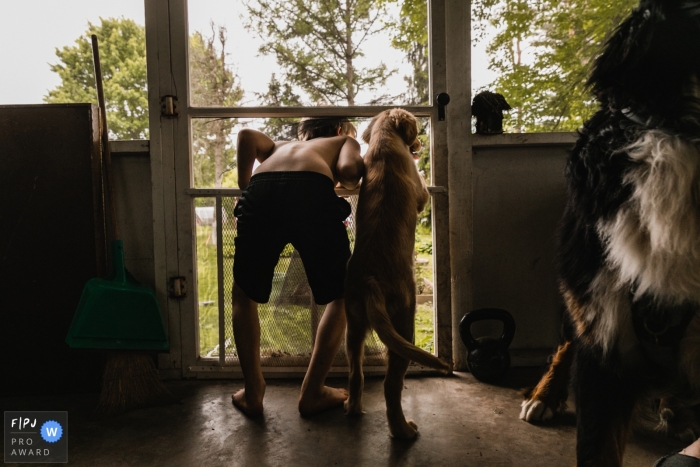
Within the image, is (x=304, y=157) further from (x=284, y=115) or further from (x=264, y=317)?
(x=264, y=317)

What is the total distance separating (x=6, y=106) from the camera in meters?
2.25

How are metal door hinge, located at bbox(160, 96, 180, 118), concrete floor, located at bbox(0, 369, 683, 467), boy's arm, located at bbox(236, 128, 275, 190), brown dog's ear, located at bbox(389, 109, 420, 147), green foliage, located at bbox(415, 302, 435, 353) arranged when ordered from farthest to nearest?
green foliage, located at bbox(415, 302, 435, 353)
metal door hinge, located at bbox(160, 96, 180, 118)
boy's arm, located at bbox(236, 128, 275, 190)
brown dog's ear, located at bbox(389, 109, 420, 147)
concrete floor, located at bbox(0, 369, 683, 467)

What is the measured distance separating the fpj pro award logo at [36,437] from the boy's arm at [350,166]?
1.54 metres

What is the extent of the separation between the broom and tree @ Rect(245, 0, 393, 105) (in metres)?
1.34

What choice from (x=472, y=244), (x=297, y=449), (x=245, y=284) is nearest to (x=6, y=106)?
(x=245, y=284)

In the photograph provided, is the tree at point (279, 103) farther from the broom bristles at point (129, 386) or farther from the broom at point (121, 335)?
the broom bristles at point (129, 386)

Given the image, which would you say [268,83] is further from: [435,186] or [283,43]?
[435,186]

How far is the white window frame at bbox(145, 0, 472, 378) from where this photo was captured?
244cm

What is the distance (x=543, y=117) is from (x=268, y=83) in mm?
1582

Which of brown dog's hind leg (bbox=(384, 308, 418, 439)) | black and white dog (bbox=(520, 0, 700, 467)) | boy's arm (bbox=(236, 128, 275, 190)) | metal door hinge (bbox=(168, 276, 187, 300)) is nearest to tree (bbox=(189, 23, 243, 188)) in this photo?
boy's arm (bbox=(236, 128, 275, 190))

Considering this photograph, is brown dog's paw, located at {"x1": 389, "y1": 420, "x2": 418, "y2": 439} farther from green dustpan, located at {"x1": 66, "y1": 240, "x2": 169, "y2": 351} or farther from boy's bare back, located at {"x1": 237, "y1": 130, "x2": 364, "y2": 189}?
green dustpan, located at {"x1": 66, "y1": 240, "x2": 169, "y2": 351}

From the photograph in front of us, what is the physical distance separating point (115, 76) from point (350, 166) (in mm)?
1544

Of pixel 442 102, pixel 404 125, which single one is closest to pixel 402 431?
pixel 404 125

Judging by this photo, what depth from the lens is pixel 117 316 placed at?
83.4 inches
